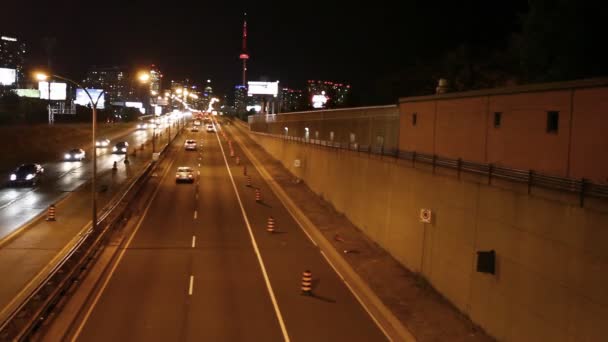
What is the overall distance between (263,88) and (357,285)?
463 ft

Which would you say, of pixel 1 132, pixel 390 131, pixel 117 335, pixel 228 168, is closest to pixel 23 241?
pixel 117 335

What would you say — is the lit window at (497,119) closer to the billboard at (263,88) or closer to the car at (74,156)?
the car at (74,156)

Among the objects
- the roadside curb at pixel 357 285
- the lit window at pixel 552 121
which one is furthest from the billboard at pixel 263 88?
the lit window at pixel 552 121

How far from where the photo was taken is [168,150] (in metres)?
79.2

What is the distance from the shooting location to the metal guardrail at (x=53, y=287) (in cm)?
1395

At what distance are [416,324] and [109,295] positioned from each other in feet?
29.4

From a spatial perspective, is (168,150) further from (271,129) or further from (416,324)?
(416,324)

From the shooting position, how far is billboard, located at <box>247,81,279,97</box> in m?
158

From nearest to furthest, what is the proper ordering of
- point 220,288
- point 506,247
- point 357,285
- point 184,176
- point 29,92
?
point 506,247, point 220,288, point 357,285, point 184,176, point 29,92

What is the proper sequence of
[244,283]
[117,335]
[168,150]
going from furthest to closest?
[168,150] < [244,283] < [117,335]

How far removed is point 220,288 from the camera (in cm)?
2020

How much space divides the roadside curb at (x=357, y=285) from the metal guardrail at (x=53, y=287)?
8.34 metres

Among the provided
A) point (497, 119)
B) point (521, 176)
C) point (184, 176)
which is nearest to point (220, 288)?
point (497, 119)

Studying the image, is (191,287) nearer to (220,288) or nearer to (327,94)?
(220,288)
